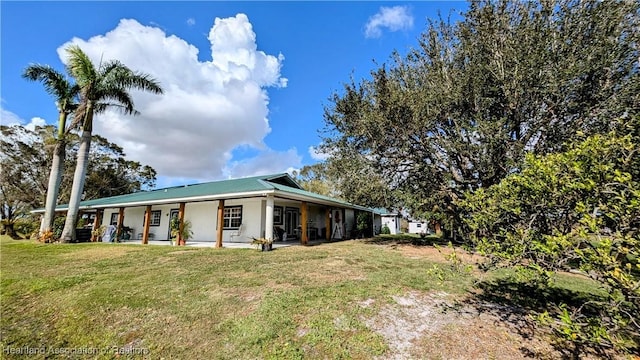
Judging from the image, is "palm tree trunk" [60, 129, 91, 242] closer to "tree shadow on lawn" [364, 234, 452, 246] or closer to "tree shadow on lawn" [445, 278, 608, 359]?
"tree shadow on lawn" [364, 234, 452, 246]

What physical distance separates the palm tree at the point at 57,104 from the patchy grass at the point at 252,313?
8.40 meters

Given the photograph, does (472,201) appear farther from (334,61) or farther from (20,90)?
(20,90)

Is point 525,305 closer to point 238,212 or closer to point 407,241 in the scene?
point 407,241

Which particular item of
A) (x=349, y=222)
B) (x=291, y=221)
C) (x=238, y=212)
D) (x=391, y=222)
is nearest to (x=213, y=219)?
(x=238, y=212)

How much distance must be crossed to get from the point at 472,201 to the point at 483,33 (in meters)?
9.27

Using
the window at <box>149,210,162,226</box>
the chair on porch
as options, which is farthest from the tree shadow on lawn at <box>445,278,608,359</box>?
the window at <box>149,210,162,226</box>

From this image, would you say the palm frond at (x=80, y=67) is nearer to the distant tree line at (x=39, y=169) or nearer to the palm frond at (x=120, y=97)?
the palm frond at (x=120, y=97)

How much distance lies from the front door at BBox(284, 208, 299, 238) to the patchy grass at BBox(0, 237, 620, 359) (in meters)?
9.51

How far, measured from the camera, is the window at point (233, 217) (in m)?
16.0

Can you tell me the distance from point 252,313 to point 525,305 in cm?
546

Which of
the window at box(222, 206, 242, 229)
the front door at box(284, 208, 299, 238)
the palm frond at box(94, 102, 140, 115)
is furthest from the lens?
the front door at box(284, 208, 299, 238)

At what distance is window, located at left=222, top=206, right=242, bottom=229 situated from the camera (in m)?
16.0

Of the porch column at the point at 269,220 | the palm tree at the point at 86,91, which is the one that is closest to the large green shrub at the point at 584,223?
the porch column at the point at 269,220

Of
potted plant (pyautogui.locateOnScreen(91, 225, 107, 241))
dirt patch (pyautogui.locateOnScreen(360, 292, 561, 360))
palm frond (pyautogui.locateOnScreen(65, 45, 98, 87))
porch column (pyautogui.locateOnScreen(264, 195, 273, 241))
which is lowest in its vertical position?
dirt patch (pyautogui.locateOnScreen(360, 292, 561, 360))
